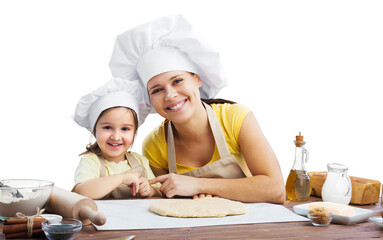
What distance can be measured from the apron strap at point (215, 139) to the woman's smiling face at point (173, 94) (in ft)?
0.43

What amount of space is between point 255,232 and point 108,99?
41.9 inches

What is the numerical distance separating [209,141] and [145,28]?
0.65 metres

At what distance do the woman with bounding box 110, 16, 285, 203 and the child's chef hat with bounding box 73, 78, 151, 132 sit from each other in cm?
8

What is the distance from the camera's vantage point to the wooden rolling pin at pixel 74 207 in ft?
4.16

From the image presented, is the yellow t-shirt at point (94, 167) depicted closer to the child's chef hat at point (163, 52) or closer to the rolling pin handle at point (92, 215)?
the child's chef hat at point (163, 52)

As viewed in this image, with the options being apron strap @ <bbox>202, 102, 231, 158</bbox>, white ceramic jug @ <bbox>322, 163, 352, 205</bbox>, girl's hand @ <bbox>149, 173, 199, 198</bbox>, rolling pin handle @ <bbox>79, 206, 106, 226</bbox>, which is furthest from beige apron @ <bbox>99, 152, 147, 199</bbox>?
white ceramic jug @ <bbox>322, 163, 352, 205</bbox>

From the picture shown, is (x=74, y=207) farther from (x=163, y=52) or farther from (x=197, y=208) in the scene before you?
(x=163, y=52)

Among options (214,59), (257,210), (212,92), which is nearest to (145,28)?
(214,59)

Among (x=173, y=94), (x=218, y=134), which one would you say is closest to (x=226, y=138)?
(x=218, y=134)

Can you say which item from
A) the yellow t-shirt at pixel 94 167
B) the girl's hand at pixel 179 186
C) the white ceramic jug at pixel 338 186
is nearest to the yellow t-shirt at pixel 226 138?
the yellow t-shirt at pixel 94 167

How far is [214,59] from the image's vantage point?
214 centimetres

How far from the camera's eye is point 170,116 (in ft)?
6.86

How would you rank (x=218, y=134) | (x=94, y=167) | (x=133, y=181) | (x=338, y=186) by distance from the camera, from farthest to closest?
(x=218, y=134) → (x=94, y=167) → (x=133, y=181) → (x=338, y=186)

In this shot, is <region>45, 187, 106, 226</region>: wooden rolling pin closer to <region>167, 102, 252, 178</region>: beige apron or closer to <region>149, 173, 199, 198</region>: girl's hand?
<region>149, 173, 199, 198</region>: girl's hand
